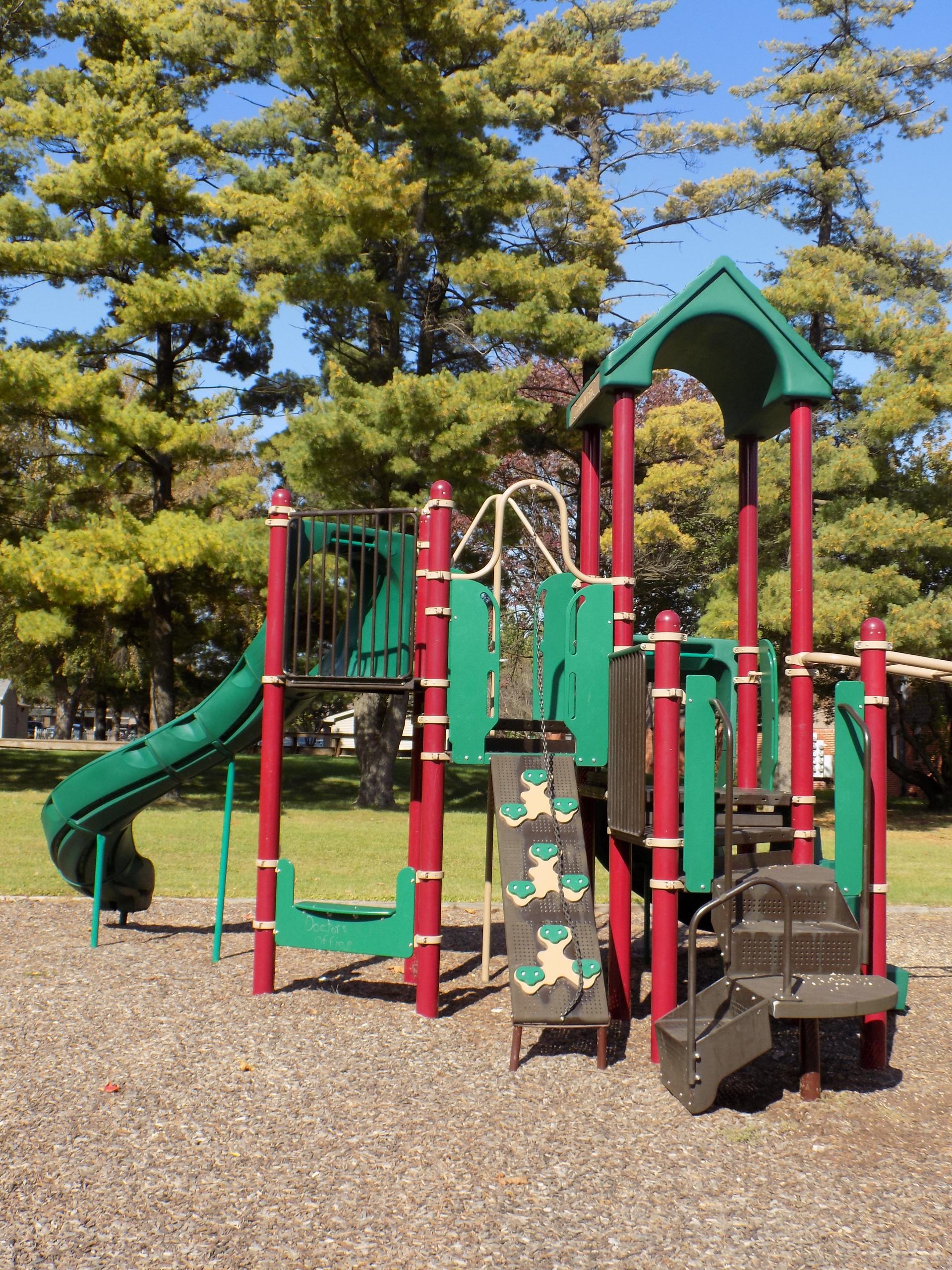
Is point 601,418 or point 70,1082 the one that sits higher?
point 601,418

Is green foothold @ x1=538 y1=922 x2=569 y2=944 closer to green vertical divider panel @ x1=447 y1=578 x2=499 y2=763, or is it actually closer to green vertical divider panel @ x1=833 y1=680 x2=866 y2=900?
green vertical divider panel @ x1=447 y1=578 x2=499 y2=763

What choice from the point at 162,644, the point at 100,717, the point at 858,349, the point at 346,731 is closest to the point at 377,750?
the point at 162,644

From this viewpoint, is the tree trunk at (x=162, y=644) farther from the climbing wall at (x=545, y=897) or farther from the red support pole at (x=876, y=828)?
the red support pole at (x=876, y=828)

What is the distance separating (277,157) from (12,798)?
1399cm

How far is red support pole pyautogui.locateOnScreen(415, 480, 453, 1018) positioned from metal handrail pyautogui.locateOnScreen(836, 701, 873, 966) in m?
2.15

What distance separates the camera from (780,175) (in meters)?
22.6

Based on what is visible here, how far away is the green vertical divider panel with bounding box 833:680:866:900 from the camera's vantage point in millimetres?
5535

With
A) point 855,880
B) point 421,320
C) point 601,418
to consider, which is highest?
point 421,320

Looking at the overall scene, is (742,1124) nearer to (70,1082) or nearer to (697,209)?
(70,1082)

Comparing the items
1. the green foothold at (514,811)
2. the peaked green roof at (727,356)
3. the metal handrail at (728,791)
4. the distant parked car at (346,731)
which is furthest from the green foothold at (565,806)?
the distant parked car at (346,731)

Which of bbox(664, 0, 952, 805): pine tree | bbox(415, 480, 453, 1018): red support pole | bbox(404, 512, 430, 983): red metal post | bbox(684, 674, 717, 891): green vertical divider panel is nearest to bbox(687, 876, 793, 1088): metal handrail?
bbox(684, 674, 717, 891): green vertical divider panel

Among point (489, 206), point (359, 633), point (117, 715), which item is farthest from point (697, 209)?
point (117, 715)

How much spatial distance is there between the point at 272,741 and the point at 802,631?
10.5ft

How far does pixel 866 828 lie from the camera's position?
17.8ft
